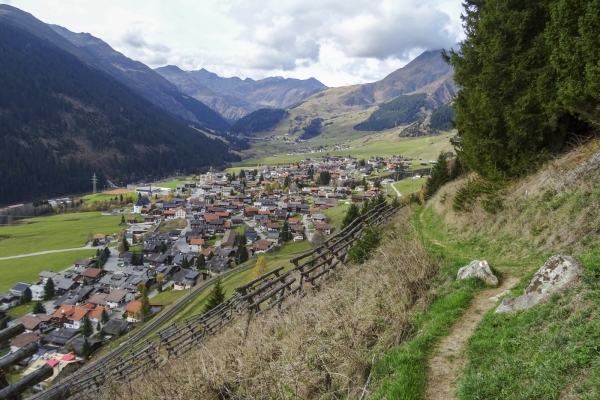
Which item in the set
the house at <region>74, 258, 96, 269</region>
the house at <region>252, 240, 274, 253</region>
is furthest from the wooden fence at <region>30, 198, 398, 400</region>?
the house at <region>74, 258, 96, 269</region>

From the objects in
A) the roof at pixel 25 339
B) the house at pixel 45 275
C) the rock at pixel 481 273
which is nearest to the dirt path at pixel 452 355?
the rock at pixel 481 273

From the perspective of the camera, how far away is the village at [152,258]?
136 ft

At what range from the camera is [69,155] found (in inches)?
7092

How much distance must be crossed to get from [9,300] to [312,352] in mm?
62457

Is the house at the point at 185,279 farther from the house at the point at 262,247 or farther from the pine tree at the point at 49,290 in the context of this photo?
the pine tree at the point at 49,290

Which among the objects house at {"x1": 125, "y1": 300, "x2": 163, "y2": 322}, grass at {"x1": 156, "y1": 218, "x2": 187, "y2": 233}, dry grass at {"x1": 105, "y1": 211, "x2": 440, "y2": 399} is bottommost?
house at {"x1": 125, "y1": 300, "x2": 163, "y2": 322}

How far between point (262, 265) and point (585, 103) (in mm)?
33497

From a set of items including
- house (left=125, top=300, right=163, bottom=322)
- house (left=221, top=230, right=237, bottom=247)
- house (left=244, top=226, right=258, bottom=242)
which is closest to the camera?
house (left=125, top=300, right=163, bottom=322)

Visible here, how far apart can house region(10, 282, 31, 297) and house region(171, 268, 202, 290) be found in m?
22.7

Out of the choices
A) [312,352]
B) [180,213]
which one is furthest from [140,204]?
[312,352]

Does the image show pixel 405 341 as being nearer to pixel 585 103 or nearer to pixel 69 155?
pixel 585 103

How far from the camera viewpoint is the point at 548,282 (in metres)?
6.03

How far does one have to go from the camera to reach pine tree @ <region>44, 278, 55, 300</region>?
52.6 m

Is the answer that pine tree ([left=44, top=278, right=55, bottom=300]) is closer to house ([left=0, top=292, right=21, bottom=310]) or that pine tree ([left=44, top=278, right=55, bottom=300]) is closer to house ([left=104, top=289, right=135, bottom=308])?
house ([left=0, top=292, right=21, bottom=310])
